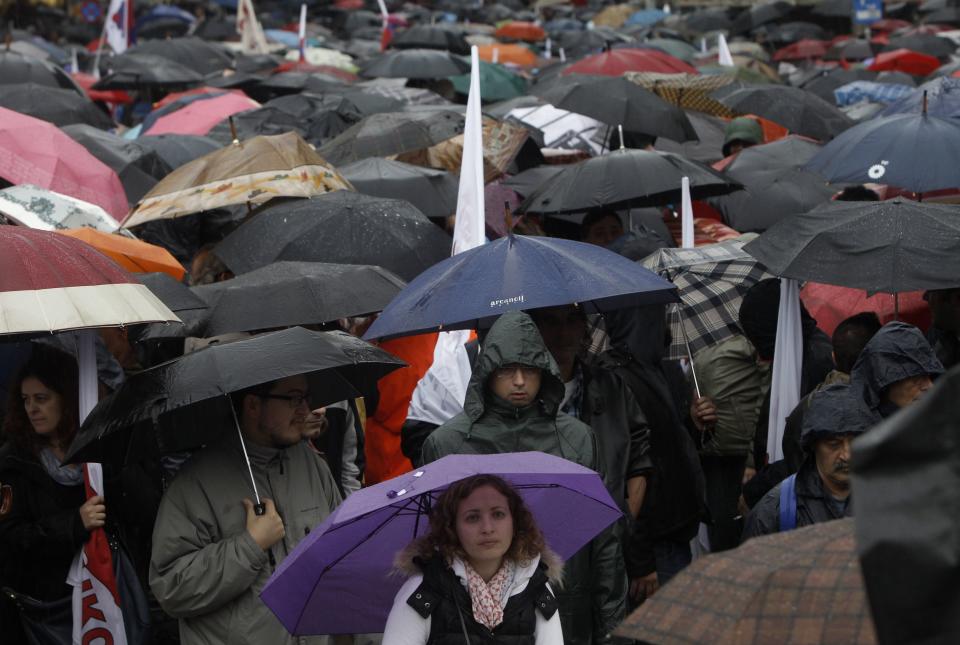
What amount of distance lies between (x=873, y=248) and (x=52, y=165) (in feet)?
16.8

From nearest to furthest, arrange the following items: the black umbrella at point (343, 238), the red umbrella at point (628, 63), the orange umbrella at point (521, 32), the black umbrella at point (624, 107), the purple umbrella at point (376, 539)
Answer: the purple umbrella at point (376, 539) < the black umbrella at point (343, 238) < the black umbrella at point (624, 107) < the red umbrella at point (628, 63) < the orange umbrella at point (521, 32)

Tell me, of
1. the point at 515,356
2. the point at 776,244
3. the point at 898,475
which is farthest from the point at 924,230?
the point at 898,475

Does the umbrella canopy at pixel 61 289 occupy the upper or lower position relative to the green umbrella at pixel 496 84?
upper

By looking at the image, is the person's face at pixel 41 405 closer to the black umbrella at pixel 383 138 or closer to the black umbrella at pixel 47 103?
the black umbrella at pixel 383 138

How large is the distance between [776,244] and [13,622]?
10.9ft

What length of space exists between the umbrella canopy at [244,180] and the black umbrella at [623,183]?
4.09ft

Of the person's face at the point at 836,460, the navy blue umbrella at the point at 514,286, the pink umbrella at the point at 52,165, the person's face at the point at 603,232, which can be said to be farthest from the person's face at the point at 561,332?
the pink umbrella at the point at 52,165

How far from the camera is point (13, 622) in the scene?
5.58m

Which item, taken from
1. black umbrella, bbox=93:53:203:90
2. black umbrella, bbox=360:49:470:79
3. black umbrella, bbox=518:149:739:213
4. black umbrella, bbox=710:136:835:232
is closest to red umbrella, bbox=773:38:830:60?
black umbrella, bbox=360:49:470:79

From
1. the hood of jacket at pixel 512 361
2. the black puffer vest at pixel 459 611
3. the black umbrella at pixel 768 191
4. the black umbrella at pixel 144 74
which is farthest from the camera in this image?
the black umbrella at pixel 144 74

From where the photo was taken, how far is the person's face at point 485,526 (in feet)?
13.7

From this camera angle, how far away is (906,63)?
20156 millimetres

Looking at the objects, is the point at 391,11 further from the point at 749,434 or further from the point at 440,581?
the point at 440,581

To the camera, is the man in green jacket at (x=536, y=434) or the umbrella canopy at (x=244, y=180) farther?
the umbrella canopy at (x=244, y=180)
